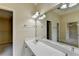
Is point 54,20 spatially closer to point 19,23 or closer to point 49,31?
point 49,31

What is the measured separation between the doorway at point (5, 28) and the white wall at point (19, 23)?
0.27 ft

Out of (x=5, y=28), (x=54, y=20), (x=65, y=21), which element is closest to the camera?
(x=65, y=21)

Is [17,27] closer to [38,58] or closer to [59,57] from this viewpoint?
[38,58]

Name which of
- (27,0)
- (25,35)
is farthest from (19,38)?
(27,0)

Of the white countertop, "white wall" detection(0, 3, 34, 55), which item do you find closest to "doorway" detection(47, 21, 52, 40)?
the white countertop

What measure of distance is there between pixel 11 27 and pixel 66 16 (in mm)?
1082

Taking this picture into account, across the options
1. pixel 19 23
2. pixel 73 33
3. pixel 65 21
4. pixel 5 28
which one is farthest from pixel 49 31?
pixel 5 28

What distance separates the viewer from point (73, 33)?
1.10 m

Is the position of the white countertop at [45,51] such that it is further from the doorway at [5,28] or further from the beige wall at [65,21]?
the doorway at [5,28]

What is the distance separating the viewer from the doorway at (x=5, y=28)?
5.52 ft

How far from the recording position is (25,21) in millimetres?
1686

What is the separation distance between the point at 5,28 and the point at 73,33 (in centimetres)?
116

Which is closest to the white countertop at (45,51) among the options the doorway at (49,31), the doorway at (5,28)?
the doorway at (49,31)

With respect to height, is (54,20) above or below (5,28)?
above
